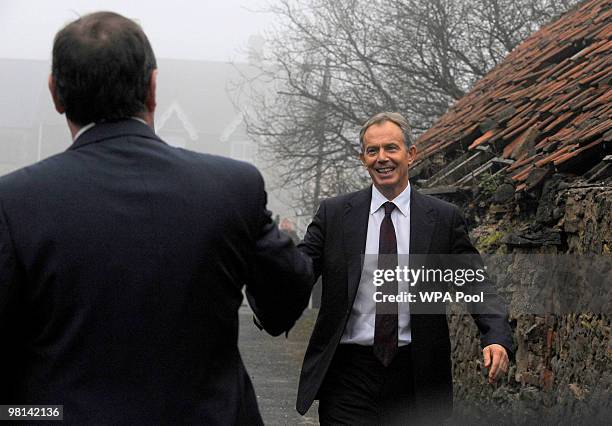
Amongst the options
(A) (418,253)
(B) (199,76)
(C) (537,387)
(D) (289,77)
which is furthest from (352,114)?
(B) (199,76)

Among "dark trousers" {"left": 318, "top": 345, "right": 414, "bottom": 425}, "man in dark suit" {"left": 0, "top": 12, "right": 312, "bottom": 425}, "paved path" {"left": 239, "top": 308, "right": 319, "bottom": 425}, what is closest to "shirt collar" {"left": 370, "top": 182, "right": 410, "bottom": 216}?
"dark trousers" {"left": 318, "top": 345, "right": 414, "bottom": 425}

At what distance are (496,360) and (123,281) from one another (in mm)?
2595

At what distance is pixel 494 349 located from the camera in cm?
524

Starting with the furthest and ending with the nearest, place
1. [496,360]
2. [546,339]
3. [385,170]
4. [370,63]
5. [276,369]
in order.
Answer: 1. [370,63]
2. [276,369]
3. [546,339]
4. [385,170]
5. [496,360]

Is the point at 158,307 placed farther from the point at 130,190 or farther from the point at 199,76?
the point at 199,76

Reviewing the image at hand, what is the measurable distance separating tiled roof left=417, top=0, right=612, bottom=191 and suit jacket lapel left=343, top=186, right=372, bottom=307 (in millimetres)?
2526

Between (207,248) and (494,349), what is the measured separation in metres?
2.48

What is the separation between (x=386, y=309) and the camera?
17.5 ft

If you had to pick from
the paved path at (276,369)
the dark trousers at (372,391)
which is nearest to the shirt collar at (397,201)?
the dark trousers at (372,391)

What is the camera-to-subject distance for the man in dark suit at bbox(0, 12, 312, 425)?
292cm

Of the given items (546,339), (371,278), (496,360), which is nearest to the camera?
(496,360)

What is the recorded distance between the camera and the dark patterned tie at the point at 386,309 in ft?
17.2

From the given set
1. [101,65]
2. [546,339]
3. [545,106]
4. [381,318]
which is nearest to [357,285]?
[381,318]

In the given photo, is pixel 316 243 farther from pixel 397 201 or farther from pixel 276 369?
pixel 276 369
